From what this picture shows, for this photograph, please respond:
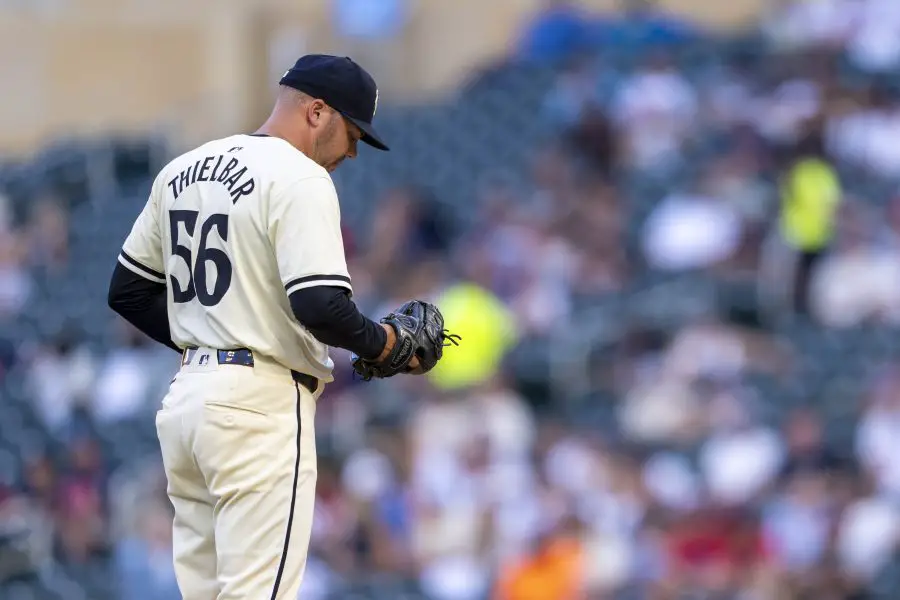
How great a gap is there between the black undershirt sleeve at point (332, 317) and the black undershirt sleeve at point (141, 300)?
1.72 feet

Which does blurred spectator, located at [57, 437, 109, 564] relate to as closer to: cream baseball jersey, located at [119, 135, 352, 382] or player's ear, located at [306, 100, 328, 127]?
cream baseball jersey, located at [119, 135, 352, 382]

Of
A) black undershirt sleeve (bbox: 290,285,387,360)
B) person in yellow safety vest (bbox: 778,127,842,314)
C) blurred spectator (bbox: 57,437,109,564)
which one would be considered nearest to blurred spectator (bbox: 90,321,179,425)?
blurred spectator (bbox: 57,437,109,564)

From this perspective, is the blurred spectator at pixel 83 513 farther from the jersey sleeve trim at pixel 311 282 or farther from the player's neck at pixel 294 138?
the jersey sleeve trim at pixel 311 282

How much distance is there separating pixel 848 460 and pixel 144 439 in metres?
4.21

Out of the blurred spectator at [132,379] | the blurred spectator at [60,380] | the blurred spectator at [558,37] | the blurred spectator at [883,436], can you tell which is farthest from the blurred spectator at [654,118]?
the blurred spectator at [60,380]

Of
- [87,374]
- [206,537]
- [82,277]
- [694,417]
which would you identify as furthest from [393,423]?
[206,537]

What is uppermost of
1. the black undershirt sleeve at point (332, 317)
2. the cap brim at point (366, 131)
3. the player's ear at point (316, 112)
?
the player's ear at point (316, 112)

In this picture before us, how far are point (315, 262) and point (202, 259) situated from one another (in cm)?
32

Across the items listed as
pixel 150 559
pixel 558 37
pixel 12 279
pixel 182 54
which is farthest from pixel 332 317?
pixel 182 54

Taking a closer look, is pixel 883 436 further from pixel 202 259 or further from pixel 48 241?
pixel 48 241

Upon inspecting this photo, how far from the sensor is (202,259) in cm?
378

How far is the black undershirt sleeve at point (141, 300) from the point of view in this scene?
159 inches

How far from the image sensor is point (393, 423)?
8945 millimetres

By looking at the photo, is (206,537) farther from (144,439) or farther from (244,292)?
(144,439)
